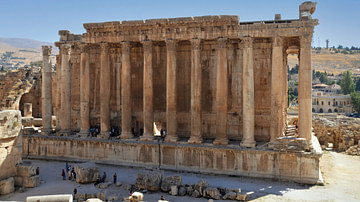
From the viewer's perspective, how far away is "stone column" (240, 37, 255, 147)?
21312 millimetres

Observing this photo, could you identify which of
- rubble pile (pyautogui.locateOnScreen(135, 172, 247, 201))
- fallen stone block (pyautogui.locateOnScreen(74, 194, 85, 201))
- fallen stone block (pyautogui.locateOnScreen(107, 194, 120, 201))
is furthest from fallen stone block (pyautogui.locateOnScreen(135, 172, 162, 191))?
fallen stone block (pyautogui.locateOnScreen(74, 194, 85, 201))

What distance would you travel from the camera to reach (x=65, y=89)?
88.6 feet

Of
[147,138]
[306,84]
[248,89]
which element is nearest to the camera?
[306,84]

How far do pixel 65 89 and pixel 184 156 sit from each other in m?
11.9

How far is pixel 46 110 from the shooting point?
90.1ft

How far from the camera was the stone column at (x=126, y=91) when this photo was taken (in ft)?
80.4

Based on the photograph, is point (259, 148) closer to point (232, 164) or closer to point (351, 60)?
point (232, 164)

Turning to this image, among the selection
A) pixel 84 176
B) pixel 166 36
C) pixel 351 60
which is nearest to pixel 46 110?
pixel 84 176

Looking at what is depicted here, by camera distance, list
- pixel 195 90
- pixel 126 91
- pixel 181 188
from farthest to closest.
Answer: pixel 126 91
pixel 195 90
pixel 181 188

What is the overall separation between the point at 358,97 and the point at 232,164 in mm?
63904

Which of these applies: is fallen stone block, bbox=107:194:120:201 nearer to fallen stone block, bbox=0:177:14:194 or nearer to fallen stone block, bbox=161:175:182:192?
fallen stone block, bbox=161:175:182:192

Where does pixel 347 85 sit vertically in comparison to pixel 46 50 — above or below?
below

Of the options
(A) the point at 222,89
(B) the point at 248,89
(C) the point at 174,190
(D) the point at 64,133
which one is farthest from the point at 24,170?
(B) the point at 248,89

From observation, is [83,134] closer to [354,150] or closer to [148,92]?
[148,92]
